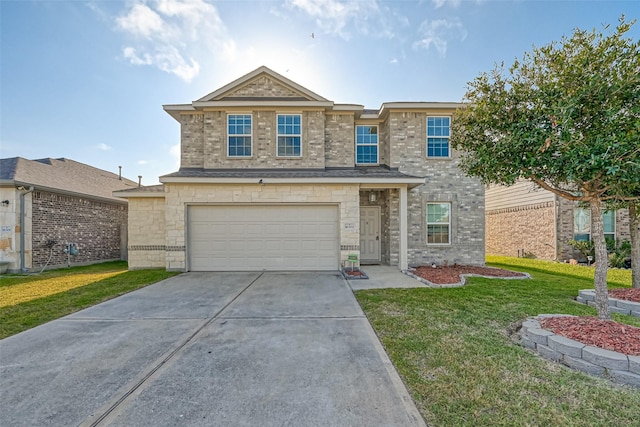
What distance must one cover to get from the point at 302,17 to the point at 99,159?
15.8 metres

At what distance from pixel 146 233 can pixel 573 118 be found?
12485 millimetres

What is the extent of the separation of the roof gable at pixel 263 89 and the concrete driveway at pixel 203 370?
324 inches

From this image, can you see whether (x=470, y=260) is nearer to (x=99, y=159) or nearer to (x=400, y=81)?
(x=400, y=81)

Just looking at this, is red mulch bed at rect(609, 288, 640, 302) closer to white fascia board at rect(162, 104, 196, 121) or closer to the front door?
the front door

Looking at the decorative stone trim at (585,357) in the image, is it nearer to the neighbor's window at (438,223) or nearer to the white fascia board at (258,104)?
the neighbor's window at (438,223)

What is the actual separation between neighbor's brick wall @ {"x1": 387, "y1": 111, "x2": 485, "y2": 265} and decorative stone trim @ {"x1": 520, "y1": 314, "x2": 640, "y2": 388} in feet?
22.8

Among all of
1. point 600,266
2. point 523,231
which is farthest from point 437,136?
point 523,231

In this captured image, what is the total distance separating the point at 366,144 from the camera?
1155 cm

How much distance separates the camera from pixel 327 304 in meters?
5.79

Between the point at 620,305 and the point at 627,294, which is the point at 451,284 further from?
the point at 627,294

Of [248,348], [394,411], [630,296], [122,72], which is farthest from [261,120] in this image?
[630,296]

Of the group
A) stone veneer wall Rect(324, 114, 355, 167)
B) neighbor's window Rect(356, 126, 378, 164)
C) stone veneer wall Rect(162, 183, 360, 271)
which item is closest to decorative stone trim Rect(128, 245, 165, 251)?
stone veneer wall Rect(162, 183, 360, 271)

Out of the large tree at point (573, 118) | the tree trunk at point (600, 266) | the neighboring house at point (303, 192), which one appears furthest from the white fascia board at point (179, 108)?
the tree trunk at point (600, 266)

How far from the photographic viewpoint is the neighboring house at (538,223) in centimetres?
1225
